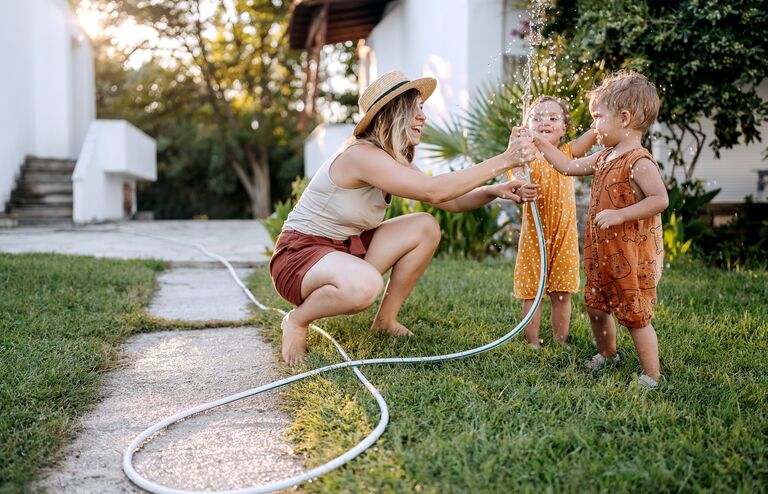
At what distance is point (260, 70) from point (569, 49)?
15.1 m

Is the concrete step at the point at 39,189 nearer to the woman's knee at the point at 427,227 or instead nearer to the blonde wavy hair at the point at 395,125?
the woman's knee at the point at 427,227

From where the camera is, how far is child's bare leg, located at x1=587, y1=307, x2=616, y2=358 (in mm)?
2566

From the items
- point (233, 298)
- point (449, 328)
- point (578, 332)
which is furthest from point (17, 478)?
point (233, 298)

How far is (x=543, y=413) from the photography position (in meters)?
2.04

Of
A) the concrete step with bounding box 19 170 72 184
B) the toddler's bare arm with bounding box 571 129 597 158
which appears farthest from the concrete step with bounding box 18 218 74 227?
the toddler's bare arm with bounding box 571 129 597 158

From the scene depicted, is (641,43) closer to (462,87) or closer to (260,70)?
(462,87)

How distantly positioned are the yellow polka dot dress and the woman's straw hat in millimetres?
586

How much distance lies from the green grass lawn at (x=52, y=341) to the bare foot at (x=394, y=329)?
1128mm

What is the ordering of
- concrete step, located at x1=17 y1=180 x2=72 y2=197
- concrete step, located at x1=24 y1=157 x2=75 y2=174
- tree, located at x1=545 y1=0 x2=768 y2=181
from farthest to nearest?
concrete step, located at x1=24 y1=157 x2=75 y2=174 < concrete step, located at x1=17 y1=180 x2=72 y2=197 < tree, located at x1=545 y1=0 x2=768 y2=181

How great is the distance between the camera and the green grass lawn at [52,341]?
6.29ft

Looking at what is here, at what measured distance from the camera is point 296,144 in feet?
64.1

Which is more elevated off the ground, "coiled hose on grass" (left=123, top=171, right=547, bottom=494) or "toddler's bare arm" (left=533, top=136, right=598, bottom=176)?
"toddler's bare arm" (left=533, top=136, right=598, bottom=176)

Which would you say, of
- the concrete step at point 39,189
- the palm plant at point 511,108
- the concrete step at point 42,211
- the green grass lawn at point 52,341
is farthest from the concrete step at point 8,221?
the palm plant at point 511,108

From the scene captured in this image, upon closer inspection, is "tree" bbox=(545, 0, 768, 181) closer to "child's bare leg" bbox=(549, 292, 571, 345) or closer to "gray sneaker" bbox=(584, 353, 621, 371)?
"child's bare leg" bbox=(549, 292, 571, 345)
